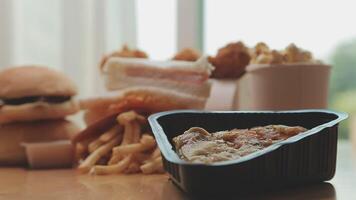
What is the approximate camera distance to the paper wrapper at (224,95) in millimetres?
1040

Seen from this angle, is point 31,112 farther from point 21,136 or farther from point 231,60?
point 231,60

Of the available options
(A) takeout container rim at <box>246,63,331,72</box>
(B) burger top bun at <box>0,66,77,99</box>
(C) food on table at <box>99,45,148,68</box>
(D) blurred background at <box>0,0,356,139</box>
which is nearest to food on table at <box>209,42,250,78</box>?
(A) takeout container rim at <box>246,63,331,72</box>

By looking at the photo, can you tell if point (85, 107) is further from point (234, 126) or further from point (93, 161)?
point (234, 126)

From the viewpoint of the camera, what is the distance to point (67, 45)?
1.41 metres

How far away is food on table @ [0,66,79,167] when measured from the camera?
100 cm

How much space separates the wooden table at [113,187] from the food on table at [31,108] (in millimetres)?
114

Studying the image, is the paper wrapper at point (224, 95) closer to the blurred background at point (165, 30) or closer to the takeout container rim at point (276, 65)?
the takeout container rim at point (276, 65)

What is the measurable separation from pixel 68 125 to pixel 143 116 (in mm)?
206

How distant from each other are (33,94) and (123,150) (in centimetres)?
23

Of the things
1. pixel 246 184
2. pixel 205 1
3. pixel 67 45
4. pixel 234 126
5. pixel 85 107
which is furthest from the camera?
pixel 205 1

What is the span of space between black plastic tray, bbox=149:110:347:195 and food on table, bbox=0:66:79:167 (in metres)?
0.33

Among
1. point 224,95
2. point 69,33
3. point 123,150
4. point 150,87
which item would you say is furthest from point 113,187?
point 69,33

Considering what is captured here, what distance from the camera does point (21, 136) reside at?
1.02 metres

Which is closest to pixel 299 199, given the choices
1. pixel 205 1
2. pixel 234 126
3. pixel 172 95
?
pixel 234 126
